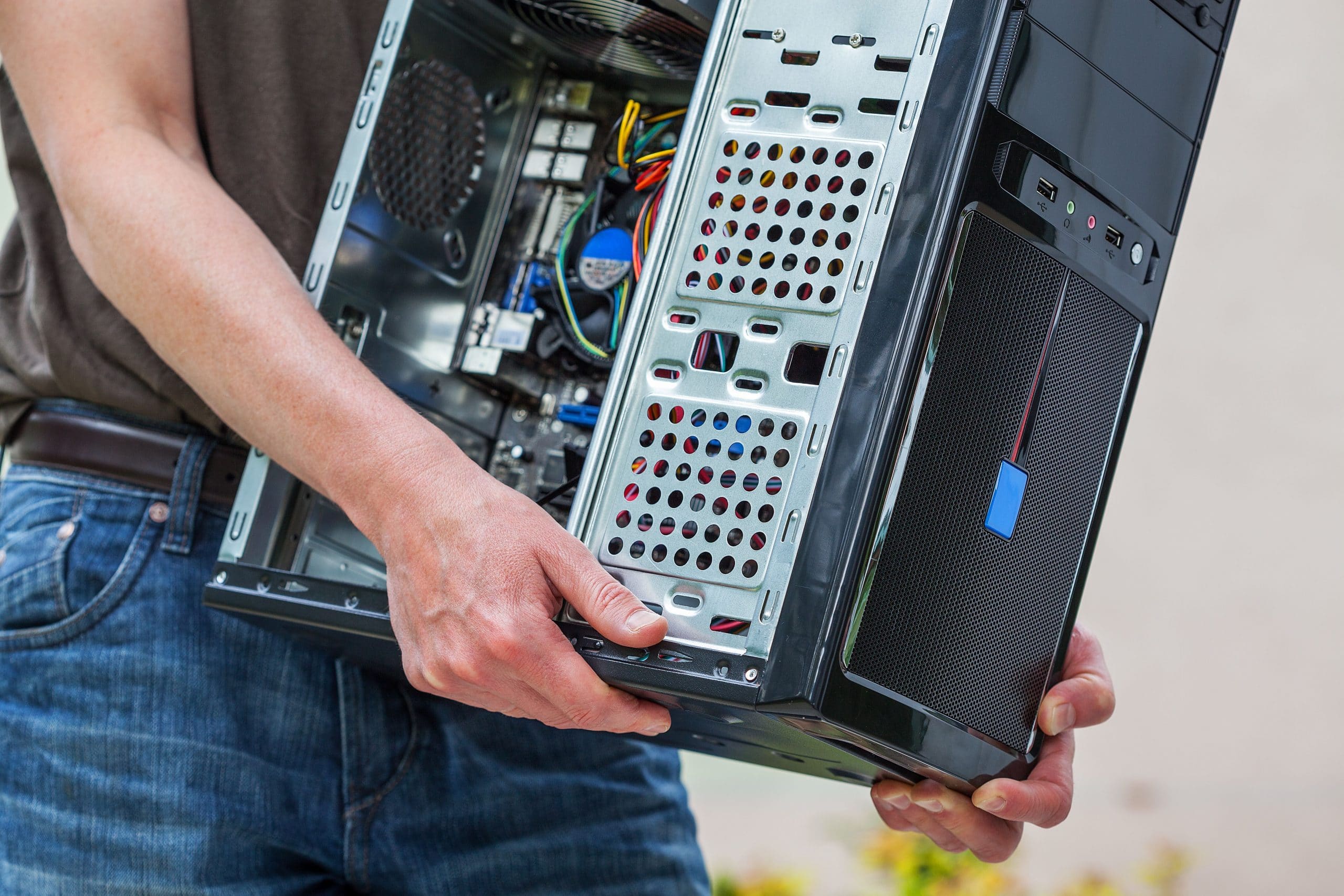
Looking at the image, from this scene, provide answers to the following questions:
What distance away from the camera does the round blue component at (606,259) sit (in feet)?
4.22

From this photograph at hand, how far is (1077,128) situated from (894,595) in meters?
0.40

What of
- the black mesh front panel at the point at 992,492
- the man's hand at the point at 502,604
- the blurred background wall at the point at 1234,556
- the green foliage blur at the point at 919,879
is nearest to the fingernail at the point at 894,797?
the black mesh front panel at the point at 992,492

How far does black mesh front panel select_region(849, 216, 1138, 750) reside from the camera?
92 centimetres

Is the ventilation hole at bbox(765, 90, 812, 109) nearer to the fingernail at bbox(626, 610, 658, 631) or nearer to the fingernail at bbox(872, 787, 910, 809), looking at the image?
the fingernail at bbox(626, 610, 658, 631)

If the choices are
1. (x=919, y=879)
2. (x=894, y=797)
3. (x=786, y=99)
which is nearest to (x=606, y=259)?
(x=786, y=99)

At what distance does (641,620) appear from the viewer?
893 millimetres

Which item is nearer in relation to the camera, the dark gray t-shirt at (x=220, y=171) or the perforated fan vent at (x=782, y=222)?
the perforated fan vent at (x=782, y=222)

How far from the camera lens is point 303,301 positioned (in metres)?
1.11

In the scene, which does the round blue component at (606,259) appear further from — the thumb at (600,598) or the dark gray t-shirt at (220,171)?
the thumb at (600,598)

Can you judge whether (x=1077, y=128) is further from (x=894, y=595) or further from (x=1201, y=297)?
(x=1201, y=297)

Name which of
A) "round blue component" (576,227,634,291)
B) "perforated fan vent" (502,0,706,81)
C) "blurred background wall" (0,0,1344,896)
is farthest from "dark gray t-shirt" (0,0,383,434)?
"blurred background wall" (0,0,1344,896)

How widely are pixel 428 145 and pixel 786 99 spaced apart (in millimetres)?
511

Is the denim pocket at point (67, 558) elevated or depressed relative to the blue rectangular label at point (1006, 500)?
depressed

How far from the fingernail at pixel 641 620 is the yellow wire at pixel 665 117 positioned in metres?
0.63
